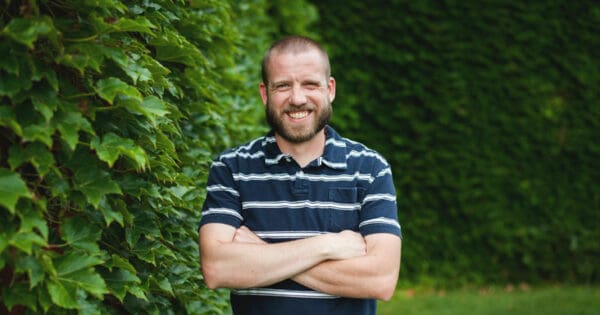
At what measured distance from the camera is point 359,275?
2.51m

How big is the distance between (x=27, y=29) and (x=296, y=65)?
107 centimetres

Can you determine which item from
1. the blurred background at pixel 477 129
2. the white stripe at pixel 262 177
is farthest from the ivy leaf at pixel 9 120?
the blurred background at pixel 477 129

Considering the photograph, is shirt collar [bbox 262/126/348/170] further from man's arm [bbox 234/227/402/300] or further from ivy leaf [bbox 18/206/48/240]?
ivy leaf [bbox 18/206/48/240]

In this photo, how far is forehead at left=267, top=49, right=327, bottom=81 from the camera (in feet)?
8.54

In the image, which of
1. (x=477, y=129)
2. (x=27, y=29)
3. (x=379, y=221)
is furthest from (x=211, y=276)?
(x=477, y=129)

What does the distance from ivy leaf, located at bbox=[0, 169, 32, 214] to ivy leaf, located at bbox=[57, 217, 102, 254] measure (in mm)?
218

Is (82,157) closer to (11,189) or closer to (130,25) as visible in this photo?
(11,189)

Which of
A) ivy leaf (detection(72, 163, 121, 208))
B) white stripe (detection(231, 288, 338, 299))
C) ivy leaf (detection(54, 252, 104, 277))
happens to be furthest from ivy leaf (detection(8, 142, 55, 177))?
white stripe (detection(231, 288, 338, 299))

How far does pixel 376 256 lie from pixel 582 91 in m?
5.76

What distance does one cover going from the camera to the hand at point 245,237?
8.27 feet

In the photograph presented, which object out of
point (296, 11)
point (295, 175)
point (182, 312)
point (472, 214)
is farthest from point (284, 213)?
point (472, 214)

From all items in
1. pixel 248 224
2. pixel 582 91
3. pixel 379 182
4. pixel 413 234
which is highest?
pixel 582 91

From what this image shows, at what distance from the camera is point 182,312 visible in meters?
2.93

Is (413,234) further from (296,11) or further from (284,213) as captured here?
(284,213)
